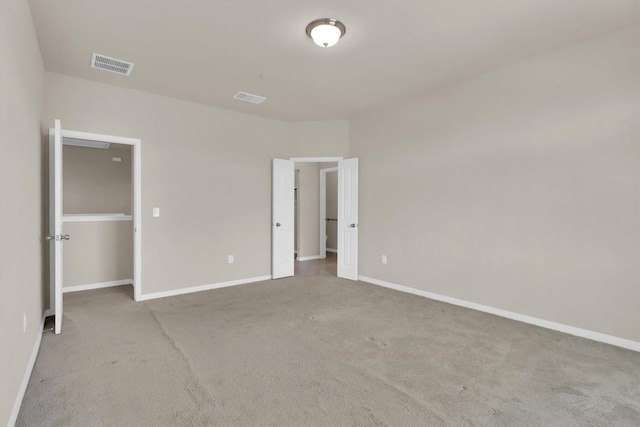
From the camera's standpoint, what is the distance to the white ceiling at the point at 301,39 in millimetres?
2490

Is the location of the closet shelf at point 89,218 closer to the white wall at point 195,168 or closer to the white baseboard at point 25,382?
the white wall at point 195,168

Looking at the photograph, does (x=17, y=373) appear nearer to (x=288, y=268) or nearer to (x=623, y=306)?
(x=288, y=268)

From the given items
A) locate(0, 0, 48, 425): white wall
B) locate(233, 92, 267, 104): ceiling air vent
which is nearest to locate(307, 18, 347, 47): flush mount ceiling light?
Answer: locate(233, 92, 267, 104): ceiling air vent

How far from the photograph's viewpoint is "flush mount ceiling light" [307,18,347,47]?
2638mm

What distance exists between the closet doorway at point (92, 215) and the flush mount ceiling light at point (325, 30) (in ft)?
8.14

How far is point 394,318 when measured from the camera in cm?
358

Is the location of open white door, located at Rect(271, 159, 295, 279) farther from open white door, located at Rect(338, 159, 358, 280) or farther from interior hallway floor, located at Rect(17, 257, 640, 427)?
interior hallway floor, located at Rect(17, 257, 640, 427)

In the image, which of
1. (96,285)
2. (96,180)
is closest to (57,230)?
(96,285)

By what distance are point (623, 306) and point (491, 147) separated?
6.19 ft

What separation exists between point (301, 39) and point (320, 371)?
108 inches

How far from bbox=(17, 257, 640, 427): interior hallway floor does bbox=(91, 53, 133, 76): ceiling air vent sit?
265cm

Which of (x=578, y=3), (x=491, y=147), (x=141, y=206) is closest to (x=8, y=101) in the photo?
(x=141, y=206)

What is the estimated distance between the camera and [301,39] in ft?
9.64

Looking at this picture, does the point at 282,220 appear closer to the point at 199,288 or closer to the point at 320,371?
the point at 199,288
